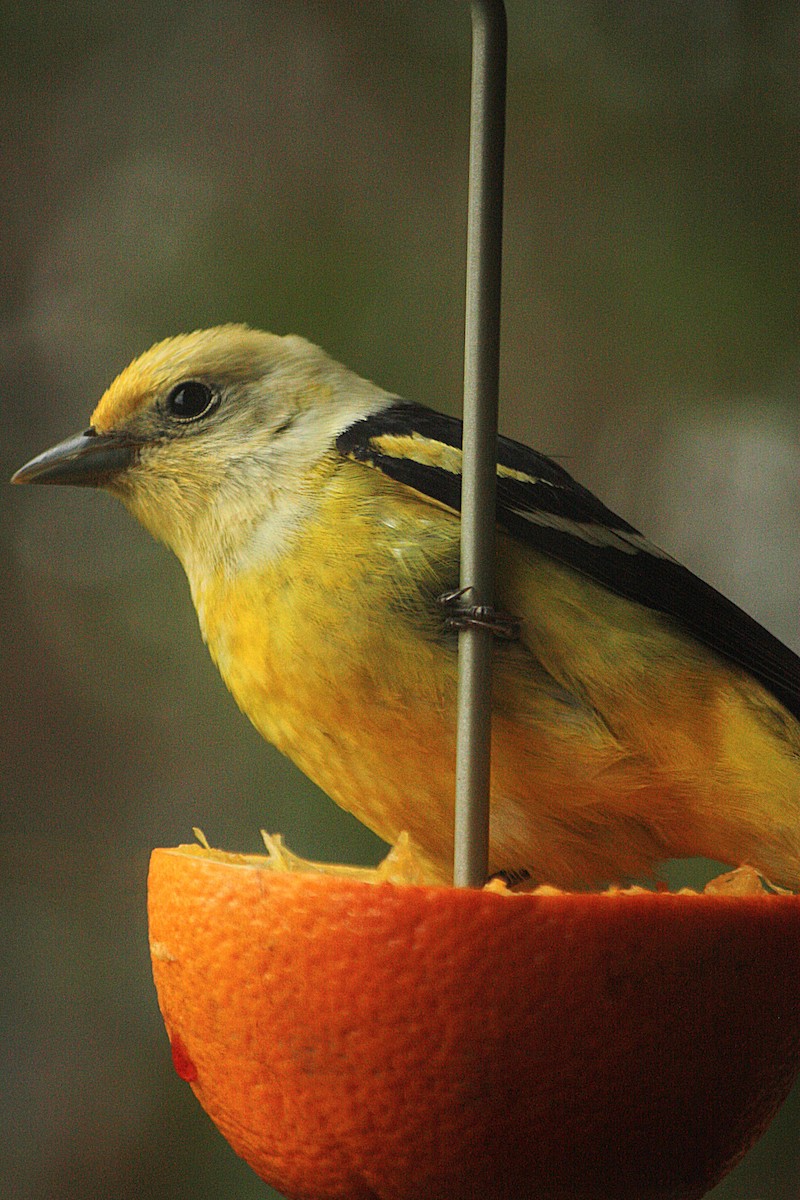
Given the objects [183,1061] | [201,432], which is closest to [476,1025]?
[183,1061]

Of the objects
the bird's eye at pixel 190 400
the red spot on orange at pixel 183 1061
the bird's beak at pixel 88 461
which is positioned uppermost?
the bird's eye at pixel 190 400

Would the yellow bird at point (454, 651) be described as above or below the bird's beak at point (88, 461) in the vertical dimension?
below

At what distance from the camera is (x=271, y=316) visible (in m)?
0.69

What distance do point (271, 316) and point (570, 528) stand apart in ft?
1.05

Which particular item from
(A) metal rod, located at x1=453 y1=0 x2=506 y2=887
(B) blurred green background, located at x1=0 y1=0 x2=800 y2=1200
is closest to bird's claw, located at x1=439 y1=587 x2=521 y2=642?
(A) metal rod, located at x1=453 y1=0 x2=506 y2=887

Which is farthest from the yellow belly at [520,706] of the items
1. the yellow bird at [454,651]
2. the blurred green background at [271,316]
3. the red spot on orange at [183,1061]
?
the blurred green background at [271,316]

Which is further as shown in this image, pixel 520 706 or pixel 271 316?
pixel 271 316

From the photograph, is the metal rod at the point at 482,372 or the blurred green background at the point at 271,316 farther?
the blurred green background at the point at 271,316

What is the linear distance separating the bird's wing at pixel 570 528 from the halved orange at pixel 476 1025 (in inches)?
4.4

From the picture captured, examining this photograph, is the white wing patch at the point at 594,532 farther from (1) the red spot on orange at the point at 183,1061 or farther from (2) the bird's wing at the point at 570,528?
(1) the red spot on orange at the point at 183,1061

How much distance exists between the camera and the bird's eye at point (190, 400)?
469 mm

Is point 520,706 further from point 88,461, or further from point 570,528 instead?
point 88,461

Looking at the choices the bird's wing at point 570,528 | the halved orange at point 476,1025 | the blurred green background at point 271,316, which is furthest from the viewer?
the blurred green background at point 271,316

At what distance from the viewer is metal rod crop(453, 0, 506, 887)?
1.25 ft
